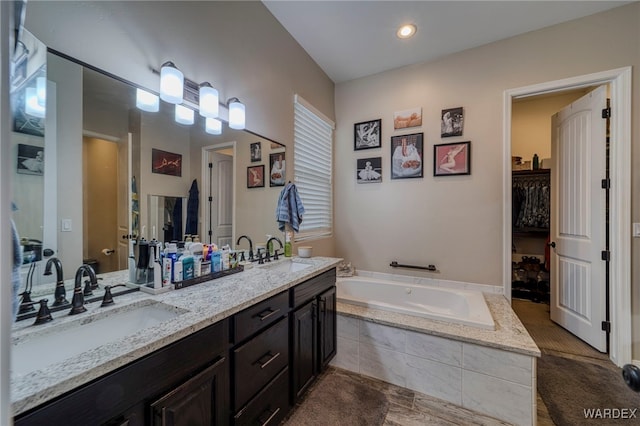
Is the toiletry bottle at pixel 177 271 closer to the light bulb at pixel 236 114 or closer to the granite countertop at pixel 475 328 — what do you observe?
the light bulb at pixel 236 114

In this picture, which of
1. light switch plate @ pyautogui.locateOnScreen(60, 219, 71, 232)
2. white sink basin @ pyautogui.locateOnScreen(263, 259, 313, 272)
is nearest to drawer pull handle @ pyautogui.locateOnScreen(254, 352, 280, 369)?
white sink basin @ pyautogui.locateOnScreen(263, 259, 313, 272)

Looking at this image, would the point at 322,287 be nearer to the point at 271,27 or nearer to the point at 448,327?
the point at 448,327

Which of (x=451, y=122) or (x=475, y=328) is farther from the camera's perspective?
(x=451, y=122)

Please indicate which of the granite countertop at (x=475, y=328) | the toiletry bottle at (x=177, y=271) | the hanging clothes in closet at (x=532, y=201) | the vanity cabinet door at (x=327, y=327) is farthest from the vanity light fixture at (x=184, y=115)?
the hanging clothes in closet at (x=532, y=201)

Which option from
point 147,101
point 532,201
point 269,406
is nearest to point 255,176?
point 147,101

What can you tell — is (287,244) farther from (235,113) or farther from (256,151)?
(235,113)

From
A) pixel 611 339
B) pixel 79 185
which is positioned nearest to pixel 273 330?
pixel 79 185

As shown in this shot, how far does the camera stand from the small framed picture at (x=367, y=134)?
307cm

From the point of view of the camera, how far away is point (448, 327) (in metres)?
1.82

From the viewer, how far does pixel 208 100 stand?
1.59 m

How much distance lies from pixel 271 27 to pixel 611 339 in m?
3.88

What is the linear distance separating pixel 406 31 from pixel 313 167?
1.55 m

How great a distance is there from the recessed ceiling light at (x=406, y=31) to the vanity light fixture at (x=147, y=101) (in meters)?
2.17

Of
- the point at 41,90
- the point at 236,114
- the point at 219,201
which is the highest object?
the point at 236,114
